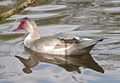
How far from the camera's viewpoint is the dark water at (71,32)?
35.6 ft

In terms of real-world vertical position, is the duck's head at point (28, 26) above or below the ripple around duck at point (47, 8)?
above

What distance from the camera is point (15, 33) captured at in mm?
14461

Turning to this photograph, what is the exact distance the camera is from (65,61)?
1211 cm

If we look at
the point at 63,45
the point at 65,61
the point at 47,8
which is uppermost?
the point at 63,45

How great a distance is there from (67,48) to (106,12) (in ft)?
12.9

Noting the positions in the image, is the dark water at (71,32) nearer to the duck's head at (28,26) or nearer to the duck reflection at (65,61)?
the duck reflection at (65,61)

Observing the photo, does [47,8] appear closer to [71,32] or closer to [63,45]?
[71,32]

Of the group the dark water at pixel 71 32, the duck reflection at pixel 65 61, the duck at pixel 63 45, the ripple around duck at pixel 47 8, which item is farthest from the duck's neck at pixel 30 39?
A: the ripple around duck at pixel 47 8

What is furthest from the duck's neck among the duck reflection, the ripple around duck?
the ripple around duck

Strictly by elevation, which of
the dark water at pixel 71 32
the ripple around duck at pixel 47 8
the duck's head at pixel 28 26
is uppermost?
the duck's head at pixel 28 26

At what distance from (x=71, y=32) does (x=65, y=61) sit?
1929 millimetres

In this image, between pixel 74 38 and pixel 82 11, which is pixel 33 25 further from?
pixel 82 11

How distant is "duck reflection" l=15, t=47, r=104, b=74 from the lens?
11.5 m

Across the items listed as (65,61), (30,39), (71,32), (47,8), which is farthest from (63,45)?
(47,8)
